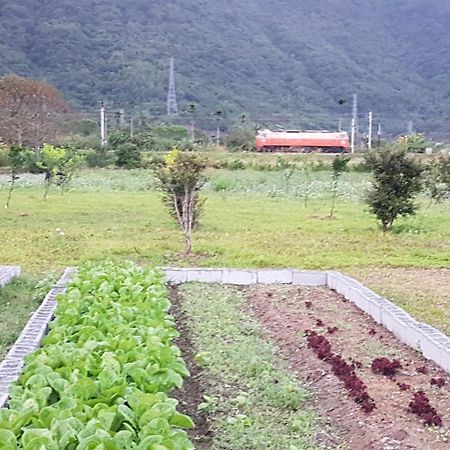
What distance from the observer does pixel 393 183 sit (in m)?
14.0

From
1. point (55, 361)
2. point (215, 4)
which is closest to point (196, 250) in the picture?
point (55, 361)

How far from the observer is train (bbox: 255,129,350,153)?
43.8 metres

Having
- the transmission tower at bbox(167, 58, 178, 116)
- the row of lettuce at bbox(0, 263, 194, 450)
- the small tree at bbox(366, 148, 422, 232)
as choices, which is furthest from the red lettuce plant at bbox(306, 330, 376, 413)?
Answer: the transmission tower at bbox(167, 58, 178, 116)

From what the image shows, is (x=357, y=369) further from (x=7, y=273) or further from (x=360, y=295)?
(x=7, y=273)

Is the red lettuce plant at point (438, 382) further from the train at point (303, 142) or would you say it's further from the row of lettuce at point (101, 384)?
the train at point (303, 142)

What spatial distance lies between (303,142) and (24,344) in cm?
3996

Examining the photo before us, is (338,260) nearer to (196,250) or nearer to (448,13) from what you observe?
(196,250)

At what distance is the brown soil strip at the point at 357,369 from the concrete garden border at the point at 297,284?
9cm

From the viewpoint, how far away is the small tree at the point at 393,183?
1404 centimetres

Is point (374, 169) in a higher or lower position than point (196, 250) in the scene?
higher

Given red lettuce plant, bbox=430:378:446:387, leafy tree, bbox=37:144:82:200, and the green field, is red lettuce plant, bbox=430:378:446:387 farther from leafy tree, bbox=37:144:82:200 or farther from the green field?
leafy tree, bbox=37:144:82:200

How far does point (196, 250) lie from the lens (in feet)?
38.1

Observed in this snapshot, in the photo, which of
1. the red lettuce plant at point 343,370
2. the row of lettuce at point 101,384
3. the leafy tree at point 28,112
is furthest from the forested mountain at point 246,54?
the row of lettuce at point 101,384

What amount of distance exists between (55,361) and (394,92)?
71.1m
